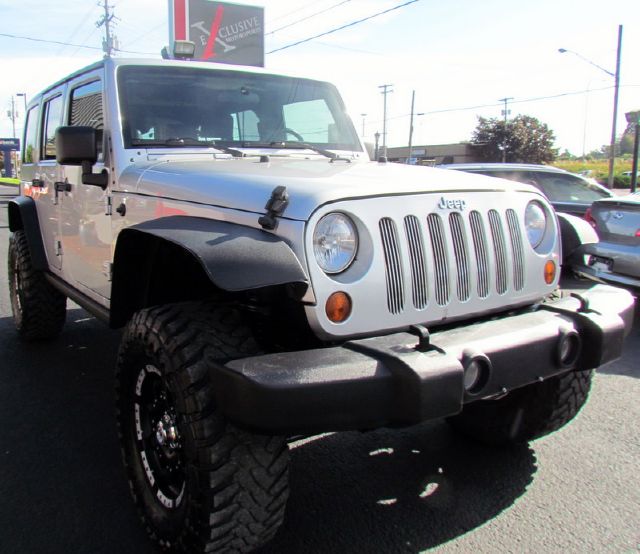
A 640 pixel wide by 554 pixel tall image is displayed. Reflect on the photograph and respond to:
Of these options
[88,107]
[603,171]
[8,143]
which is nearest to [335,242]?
[88,107]

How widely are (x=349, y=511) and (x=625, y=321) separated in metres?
1.46

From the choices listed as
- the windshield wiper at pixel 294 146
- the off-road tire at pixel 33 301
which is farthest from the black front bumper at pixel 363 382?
the off-road tire at pixel 33 301

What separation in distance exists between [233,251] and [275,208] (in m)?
0.25

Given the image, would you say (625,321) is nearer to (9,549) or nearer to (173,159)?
(173,159)

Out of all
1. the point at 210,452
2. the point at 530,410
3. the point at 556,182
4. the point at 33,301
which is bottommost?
the point at 530,410

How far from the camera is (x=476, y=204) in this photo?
2.56 meters

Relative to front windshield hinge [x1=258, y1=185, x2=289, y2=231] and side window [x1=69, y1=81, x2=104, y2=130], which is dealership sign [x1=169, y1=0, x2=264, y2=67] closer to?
side window [x1=69, y1=81, x2=104, y2=130]

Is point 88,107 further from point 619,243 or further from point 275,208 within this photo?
point 619,243

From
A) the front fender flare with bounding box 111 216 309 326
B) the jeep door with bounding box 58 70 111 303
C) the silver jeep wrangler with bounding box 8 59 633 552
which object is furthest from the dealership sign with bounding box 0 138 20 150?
the front fender flare with bounding box 111 216 309 326

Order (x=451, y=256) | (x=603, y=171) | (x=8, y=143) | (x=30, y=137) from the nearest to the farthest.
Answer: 1. (x=451, y=256)
2. (x=30, y=137)
3. (x=8, y=143)
4. (x=603, y=171)

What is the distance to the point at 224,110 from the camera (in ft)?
11.7

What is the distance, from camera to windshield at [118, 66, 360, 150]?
11.0 ft

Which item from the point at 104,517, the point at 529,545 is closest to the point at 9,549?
the point at 104,517

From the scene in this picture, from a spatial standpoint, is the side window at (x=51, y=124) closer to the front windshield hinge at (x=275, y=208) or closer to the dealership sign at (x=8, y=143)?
the front windshield hinge at (x=275, y=208)
